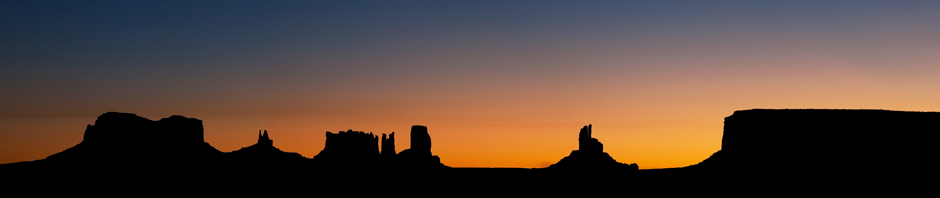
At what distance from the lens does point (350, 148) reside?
15850cm

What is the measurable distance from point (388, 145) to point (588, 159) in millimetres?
42971

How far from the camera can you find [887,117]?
6944 cm

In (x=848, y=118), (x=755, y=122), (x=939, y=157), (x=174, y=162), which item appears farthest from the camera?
(x=174, y=162)

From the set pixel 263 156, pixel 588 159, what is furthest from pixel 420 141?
pixel 588 159

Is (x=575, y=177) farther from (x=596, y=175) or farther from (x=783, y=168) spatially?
(x=783, y=168)

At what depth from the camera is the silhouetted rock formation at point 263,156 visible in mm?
135300

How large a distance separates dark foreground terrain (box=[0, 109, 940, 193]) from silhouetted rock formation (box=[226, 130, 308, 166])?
0.27 m

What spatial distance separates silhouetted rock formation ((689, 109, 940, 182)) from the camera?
67688 millimetres

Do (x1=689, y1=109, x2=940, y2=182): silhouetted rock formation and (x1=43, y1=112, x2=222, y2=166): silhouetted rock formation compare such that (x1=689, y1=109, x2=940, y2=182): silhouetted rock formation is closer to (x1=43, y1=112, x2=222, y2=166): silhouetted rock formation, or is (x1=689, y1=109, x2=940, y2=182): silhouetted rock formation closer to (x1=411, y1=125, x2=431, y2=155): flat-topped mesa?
(x1=43, y1=112, x2=222, y2=166): silhouetted rock formation

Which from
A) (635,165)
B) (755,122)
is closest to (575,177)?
(635,165)

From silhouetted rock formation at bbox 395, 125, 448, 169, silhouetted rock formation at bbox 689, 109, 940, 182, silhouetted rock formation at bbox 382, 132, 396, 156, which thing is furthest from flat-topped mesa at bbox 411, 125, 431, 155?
silhouetted rock formation at bbox 689, 109, 940, 182

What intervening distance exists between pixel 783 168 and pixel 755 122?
17.5ft

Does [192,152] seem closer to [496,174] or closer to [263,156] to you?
[263,156]

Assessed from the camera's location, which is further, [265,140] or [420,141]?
[420,141]
